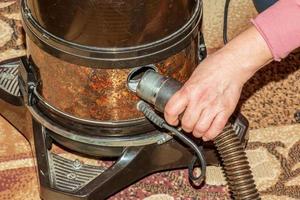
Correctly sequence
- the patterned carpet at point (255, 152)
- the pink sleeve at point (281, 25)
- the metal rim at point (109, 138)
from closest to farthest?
the pink sleeve at point (281, 25) < the metal rim at point (109, 138) < the patterned carpet at point (255, 152)

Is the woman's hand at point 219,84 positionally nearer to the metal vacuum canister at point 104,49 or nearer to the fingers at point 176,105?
the fingers at point 176,105

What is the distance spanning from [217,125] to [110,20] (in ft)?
0.91

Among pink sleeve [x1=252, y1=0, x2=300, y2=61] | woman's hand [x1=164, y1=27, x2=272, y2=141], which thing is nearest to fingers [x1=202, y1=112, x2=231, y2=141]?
woman's hand [x1=164, y1=27, x2=272, y2=141]

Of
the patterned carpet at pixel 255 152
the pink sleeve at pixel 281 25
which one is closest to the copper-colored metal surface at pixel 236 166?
the pink sleeve at pixel 281 25

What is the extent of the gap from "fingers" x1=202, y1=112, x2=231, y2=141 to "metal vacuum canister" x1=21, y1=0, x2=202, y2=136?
0.21 m

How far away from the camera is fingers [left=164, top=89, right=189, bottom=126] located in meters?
1.07

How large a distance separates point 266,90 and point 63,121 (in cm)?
58

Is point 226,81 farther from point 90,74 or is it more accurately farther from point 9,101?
point 9,101

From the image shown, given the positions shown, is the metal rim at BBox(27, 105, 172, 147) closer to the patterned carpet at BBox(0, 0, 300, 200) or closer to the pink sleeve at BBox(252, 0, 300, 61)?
the patterned carpet at BBox(0, 0, 300, 200)

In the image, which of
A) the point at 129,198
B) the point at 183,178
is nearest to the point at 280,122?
the point at 183,178

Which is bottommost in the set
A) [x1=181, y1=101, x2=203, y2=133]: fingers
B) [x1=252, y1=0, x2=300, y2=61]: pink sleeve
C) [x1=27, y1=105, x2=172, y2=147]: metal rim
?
[x1=27, y1=105, x2=172, y2=147]: metal rim

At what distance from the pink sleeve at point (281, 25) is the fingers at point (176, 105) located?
0.17m

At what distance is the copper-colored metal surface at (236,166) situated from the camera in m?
1.11

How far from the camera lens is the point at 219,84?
1069 mm
